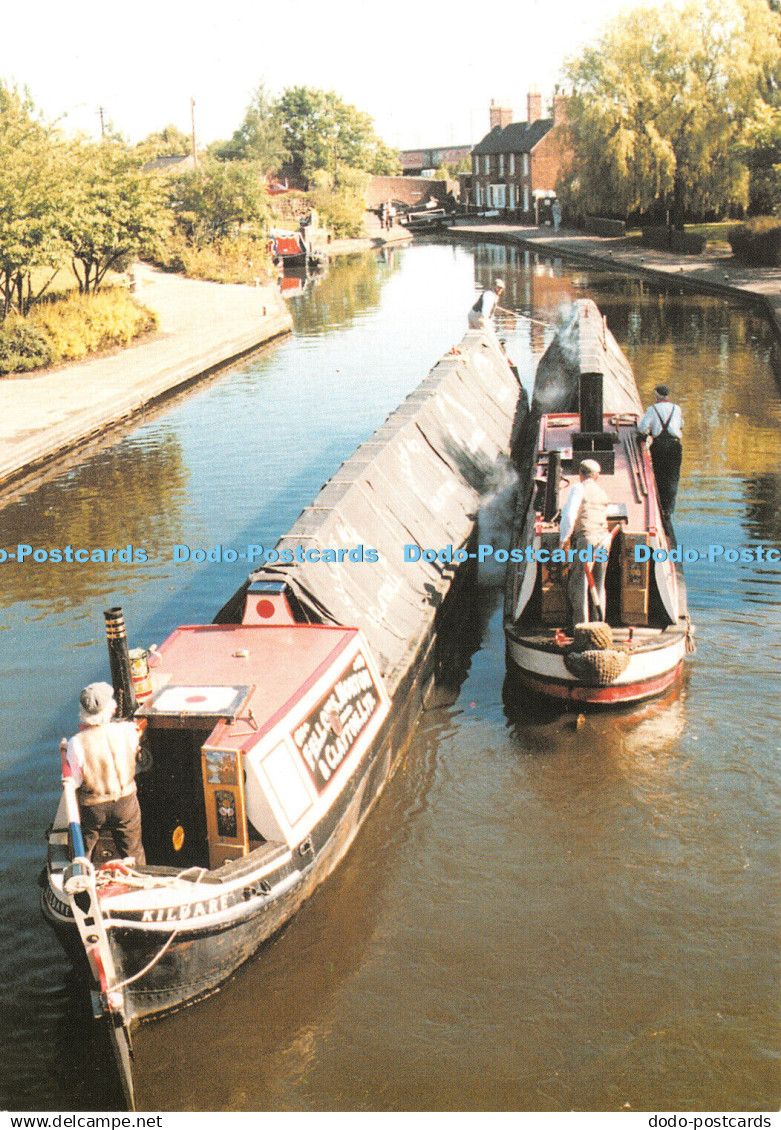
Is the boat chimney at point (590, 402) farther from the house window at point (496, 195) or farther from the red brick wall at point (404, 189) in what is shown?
the red brick wall at point (404, 189)

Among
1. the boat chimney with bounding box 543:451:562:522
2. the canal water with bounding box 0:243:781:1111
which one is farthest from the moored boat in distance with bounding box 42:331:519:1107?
the boat chimney with bounding box 543:451:562:522

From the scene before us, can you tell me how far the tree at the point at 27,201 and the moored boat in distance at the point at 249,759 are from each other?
18.7m

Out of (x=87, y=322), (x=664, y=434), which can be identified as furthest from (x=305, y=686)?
(x=87, y=322)

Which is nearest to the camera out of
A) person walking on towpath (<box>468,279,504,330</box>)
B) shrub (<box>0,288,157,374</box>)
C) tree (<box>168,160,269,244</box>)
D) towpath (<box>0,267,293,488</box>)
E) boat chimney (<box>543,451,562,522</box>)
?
boat chimney (<box>543,451,562,522</box>)

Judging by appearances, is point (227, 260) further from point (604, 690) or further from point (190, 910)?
point (190, 910)

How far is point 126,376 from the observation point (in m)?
30.0

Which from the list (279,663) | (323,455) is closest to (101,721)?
(279,663)

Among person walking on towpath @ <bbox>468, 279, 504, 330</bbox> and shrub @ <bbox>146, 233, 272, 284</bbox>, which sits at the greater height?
shrub @ <bbox>146, 233, 272, 284</bbox>

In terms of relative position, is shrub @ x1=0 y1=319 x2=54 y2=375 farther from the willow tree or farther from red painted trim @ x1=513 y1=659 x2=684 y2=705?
the willow tree

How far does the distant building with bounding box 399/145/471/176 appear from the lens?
6250 inches

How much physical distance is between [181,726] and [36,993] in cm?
241

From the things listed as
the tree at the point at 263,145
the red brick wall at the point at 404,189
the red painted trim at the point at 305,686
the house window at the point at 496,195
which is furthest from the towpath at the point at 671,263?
the red brick wall at the point at 404,189

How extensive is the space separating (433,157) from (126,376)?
142678 mm

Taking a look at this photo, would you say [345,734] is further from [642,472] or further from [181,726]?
[642,472]
